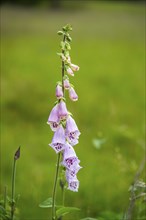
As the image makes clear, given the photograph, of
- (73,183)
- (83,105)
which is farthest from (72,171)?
(83,105)

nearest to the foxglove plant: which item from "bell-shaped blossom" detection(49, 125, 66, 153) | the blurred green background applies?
"bell-shaped blossom" detection(49, 125, 66, 153)

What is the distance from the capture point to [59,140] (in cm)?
190

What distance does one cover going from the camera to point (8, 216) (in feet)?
6.98

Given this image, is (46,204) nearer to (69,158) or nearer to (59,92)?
(69,158)

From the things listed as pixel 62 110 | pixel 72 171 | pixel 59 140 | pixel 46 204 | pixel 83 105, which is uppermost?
pixel 83 105

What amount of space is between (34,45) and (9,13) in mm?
3187

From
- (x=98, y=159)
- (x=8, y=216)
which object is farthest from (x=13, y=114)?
(x=8, y=216)

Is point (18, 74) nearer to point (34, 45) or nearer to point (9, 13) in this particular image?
point (34, 45)

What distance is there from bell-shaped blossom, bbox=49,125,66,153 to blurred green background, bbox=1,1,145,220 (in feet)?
2.67

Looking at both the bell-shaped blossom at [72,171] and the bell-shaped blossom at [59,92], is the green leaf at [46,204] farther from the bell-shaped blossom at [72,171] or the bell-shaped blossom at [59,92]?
the bell-shaped blossom at [59,92]

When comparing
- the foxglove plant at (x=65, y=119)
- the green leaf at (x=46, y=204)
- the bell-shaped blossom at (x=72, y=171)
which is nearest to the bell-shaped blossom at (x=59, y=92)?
the foxglove plant at (x=65, y=119)

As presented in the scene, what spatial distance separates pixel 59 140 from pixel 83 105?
11.4 ft

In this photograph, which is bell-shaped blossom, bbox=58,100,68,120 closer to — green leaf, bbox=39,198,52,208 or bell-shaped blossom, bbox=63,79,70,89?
bell-shaped blossom, bbox=63,79,70,89

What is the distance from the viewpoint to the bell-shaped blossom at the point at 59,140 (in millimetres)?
1897
